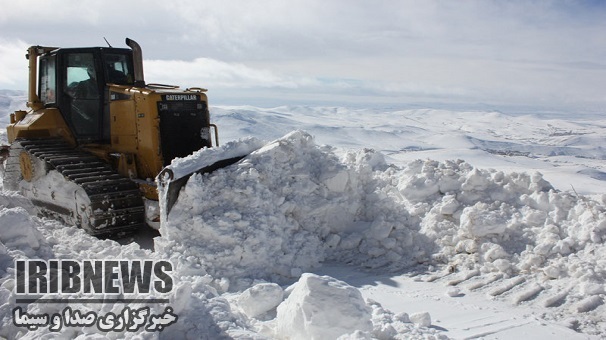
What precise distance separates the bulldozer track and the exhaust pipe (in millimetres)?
1299

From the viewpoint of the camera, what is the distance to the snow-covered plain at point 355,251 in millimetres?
3643

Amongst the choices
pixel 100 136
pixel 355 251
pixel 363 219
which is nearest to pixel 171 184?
pixel 355 251

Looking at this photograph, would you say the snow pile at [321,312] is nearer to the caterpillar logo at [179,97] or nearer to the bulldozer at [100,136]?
the bulldozer at [100,136]

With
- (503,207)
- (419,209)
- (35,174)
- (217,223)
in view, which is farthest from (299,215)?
(35,174)

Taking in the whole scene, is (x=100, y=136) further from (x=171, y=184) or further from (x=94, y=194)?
(x=171, y=184)

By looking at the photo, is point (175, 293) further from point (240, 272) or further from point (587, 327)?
point (587, 327)

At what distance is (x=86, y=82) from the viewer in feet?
25.1

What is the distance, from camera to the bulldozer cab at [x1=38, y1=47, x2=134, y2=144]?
758 cm

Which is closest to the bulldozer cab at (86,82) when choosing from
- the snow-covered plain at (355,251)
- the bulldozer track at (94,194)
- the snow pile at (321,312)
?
the bulldozer track at (94,194)

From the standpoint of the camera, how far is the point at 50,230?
673 centimetres

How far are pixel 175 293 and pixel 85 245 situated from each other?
3.02 metres

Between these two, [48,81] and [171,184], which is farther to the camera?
[48,81]

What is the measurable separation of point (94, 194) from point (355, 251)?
3268 mm

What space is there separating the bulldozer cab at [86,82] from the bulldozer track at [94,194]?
0.41m
